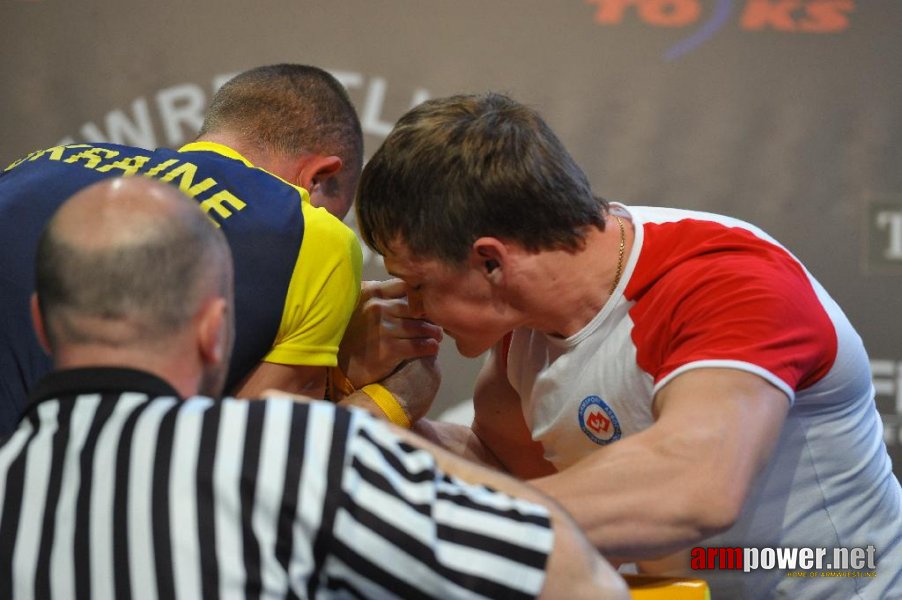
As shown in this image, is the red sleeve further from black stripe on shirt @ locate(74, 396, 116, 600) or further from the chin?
black stripe on shirt @ locate(74, 396, 116, 600)

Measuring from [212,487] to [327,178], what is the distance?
1.25m

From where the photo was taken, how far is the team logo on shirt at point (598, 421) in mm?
1703

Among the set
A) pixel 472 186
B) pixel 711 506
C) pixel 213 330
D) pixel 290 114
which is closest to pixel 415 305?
pixel 472 186

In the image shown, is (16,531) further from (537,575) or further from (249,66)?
(249,66)

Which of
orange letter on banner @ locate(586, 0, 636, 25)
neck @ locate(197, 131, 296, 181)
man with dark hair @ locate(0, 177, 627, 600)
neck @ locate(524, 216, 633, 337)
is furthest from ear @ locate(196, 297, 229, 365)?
orange letter on banner @ locate(586, 0, 636, 25)

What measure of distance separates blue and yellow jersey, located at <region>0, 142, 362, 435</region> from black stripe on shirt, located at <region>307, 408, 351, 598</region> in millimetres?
744

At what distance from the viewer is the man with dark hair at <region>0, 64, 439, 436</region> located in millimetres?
1643

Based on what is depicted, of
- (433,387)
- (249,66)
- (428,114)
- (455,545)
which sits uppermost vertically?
(428,114)

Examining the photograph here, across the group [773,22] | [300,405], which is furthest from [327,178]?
[773,22]

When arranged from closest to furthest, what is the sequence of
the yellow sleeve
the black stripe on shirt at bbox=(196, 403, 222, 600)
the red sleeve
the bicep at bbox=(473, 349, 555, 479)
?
1. the black stripe on shirt at bbox=(196, 403, 222, 600)
2. the red sleeve
3. the yellow sleeve
4. the bicep at bbox=(473, 349, 555, 479)

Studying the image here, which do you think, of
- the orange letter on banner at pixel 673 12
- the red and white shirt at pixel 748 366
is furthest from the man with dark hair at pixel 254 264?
the orange letter on banner at pixel 673 12

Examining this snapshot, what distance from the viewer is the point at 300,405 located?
98cm

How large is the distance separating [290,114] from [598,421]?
2.85ft

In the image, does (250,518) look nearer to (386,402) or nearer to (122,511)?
(122,511)
